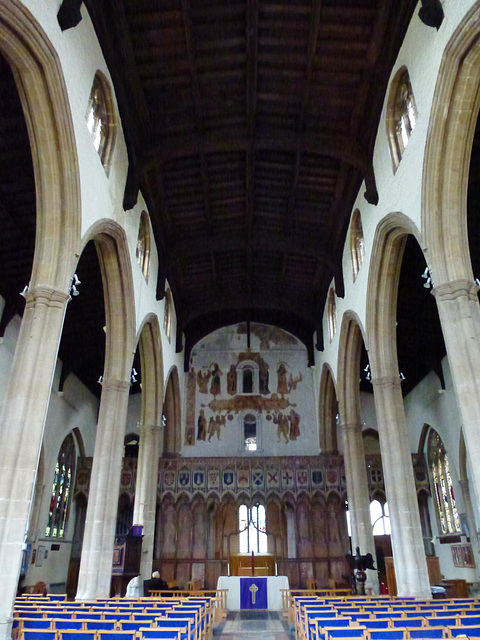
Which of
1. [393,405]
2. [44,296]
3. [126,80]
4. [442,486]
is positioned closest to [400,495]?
[393,405]

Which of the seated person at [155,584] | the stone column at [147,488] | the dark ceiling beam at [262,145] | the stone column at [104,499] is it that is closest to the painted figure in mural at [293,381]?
the stone column at [147,488]

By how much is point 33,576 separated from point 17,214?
11937 millimetres

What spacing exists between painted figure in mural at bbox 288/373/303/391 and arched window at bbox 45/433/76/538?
9.77m

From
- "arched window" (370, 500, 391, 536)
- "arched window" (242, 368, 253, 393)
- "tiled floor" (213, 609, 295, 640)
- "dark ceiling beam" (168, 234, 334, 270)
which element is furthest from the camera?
"arched window" (242, 368, 253, 393)

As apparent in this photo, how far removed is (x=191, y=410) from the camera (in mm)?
22641

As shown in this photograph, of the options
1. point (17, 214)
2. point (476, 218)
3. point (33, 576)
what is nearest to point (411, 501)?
point (476, 218)

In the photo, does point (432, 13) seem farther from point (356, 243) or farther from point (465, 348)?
point (356, 243)

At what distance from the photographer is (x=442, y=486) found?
1927cm

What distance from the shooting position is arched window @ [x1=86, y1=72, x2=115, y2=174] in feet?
33.6

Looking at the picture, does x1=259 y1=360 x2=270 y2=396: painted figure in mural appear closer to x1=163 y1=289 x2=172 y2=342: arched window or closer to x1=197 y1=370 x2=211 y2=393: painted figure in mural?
x1=197 y1=370 x2=211 y2=393: painted figure in mural

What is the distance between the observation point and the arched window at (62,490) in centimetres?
1839

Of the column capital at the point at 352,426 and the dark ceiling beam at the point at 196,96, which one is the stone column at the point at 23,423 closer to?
the dark ceiling beam at the point at 196,96

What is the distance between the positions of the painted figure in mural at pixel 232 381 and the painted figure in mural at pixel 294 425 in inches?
111

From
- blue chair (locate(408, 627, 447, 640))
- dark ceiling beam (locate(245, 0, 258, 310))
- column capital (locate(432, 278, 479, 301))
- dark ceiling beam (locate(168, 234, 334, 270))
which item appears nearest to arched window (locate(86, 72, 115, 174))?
dark ceiling beam (locate(245, 0, 258, 310))
